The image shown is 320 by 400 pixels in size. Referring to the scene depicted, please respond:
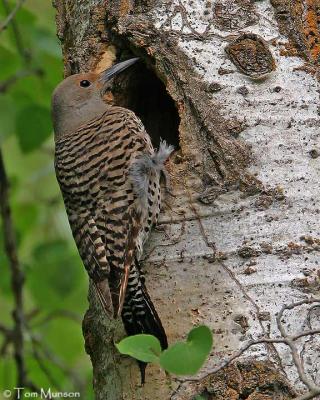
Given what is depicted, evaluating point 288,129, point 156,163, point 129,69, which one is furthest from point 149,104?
point 288,129

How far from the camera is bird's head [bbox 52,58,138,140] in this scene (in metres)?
4.46

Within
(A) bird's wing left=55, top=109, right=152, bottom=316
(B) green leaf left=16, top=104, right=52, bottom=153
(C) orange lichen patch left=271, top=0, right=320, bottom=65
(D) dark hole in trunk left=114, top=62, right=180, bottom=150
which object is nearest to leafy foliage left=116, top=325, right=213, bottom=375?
(A) bird's wing left=55, top=109, right=152, bottom=316

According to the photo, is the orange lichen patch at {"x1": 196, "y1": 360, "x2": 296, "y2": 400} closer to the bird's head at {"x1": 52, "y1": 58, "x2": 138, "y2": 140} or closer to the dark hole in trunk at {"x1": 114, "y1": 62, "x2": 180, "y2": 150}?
the dark hole in trunk at {"x1": 114, "y1": 62, "x2": 180, "y2": 150}

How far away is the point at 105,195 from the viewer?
4.00m

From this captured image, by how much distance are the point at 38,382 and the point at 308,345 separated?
8.02 ft

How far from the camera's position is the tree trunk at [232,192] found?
11.0ft

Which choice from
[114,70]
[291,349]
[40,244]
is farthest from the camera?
[40,244]

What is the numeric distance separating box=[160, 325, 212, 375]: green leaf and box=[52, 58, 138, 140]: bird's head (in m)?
1.87

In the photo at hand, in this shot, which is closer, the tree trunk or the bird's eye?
the tree trunk

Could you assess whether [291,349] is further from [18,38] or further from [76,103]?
[18,38]

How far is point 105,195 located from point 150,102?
760 millimetres

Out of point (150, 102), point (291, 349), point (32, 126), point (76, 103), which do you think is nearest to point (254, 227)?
point (291, 349)

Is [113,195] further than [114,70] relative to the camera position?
No

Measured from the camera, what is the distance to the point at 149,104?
15.1ft
